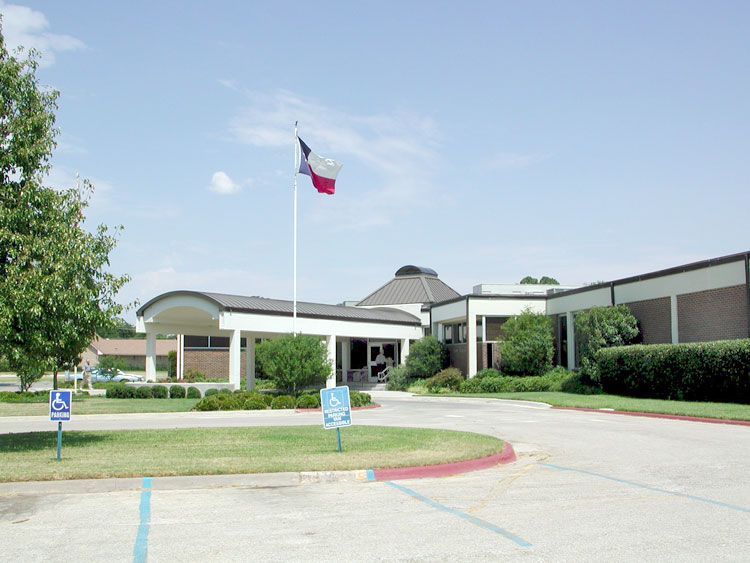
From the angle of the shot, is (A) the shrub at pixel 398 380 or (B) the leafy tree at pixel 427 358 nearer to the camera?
(B) the leafy tree at pixel 427 358

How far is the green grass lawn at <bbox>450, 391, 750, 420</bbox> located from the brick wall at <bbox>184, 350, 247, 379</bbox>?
26.1 meters

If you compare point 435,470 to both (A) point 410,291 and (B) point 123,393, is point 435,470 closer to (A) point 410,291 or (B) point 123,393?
(B) point 123,393

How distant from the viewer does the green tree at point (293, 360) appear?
29.4 metres

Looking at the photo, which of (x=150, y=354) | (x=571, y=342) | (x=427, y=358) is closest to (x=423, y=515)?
(x=571, y=342)

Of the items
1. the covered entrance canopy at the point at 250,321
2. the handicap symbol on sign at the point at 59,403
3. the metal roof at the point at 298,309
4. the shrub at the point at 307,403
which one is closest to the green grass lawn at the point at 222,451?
the handicap symbol on sign at the point at 59,403

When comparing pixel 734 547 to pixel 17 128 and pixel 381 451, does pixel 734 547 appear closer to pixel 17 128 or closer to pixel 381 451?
pixel 381 451

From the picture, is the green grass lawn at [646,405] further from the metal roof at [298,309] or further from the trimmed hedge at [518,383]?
the metal roof at [298,309]

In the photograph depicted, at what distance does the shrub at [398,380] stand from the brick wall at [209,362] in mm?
13702

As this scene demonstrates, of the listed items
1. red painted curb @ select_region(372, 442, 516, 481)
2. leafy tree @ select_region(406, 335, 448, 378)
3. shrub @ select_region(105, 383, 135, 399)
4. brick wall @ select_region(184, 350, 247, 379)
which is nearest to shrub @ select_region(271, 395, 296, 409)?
shrub @ select_region(105, 383, 135, 399)

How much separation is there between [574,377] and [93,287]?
2546 centimetres

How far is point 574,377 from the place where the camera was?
34.2 m

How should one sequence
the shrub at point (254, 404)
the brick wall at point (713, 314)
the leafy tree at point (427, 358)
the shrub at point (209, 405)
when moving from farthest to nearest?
the leafy tree at point (427, 358) → the shrub at point (254, 404) → the brick wall at point (713, 314) → the shrub at point (209, 405)

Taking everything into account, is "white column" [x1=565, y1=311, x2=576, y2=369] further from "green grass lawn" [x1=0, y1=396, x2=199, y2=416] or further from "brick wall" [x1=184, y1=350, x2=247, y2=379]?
"brick wall" [x1=184, y1=350, x2=247, y2=379]

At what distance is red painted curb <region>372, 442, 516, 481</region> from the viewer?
35.7ft
